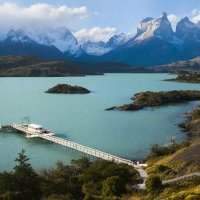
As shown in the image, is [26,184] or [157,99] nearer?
[26,184]

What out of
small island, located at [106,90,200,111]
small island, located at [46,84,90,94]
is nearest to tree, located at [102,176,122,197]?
small island, located at [106,90,200,111]

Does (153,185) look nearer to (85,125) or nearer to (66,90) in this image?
(85,125)

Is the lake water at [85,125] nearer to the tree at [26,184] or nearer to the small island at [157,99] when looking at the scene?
the small island at [157,99]

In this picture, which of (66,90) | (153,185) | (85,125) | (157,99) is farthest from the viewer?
(66,90)

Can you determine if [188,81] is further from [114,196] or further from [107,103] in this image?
[114,196]

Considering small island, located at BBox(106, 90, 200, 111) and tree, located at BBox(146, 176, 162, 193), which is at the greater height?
tree, located at BBox(146, 176, 162, 193)

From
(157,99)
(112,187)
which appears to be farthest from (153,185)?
(157,99)

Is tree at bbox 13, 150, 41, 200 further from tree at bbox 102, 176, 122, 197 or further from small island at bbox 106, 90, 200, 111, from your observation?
small island at bbox 106, 90, 200, 111

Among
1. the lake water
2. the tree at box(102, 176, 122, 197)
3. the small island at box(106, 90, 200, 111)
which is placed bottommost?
the lake water

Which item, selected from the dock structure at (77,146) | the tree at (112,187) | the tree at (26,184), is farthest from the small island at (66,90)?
the tree at (112,187)
